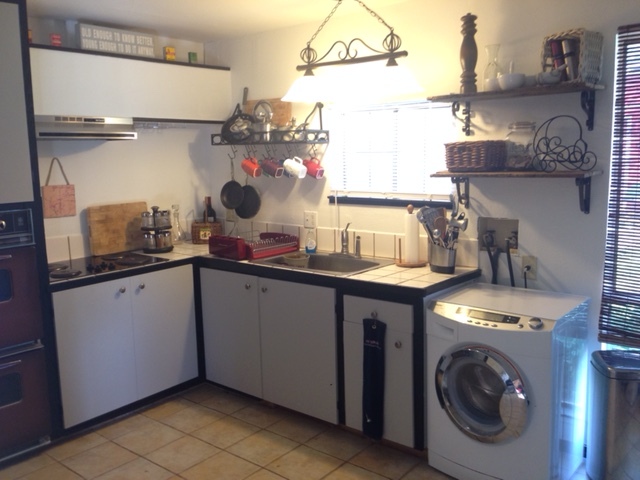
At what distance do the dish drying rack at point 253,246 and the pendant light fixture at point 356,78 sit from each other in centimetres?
89

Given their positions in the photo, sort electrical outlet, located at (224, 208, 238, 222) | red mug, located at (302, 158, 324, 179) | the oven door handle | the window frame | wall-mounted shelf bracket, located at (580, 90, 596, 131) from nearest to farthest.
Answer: wall-mounted shelf bracket, located at (580, 90, 596, 131), the oven door handle, the window frame, red mug, located at (302, 158, 324, 179), electrical outlet, located at (224, 208, 238, 222)

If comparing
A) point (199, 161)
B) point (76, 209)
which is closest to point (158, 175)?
point (199, 161)

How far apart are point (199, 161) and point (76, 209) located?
3.28 ft

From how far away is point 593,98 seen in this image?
2580 mm

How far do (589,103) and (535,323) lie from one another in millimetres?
1022

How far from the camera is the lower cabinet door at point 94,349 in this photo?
3.03 metres

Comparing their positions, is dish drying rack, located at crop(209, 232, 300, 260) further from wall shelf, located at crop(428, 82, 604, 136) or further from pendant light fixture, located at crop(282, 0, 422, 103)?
wall shelf, located at crop(428, 82, 604, 136)

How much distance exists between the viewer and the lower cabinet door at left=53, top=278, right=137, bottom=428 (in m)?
3.03

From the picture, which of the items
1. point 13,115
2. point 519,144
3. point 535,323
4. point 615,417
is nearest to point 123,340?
point 13,115

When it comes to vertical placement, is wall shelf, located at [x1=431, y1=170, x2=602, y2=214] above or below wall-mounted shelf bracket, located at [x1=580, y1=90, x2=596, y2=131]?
below

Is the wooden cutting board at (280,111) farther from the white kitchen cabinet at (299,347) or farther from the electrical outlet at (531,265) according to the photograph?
the electrical outlet at (531,265)

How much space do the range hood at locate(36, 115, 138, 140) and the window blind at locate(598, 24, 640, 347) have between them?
2582mm

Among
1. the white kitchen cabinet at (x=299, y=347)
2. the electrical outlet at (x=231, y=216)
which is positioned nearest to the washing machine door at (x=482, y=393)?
the white kitchen cabinet at (x=299, y=347)

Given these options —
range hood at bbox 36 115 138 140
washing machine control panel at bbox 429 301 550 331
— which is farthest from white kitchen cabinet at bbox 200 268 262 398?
washing machine control panel at bbox 429 301 550 331
